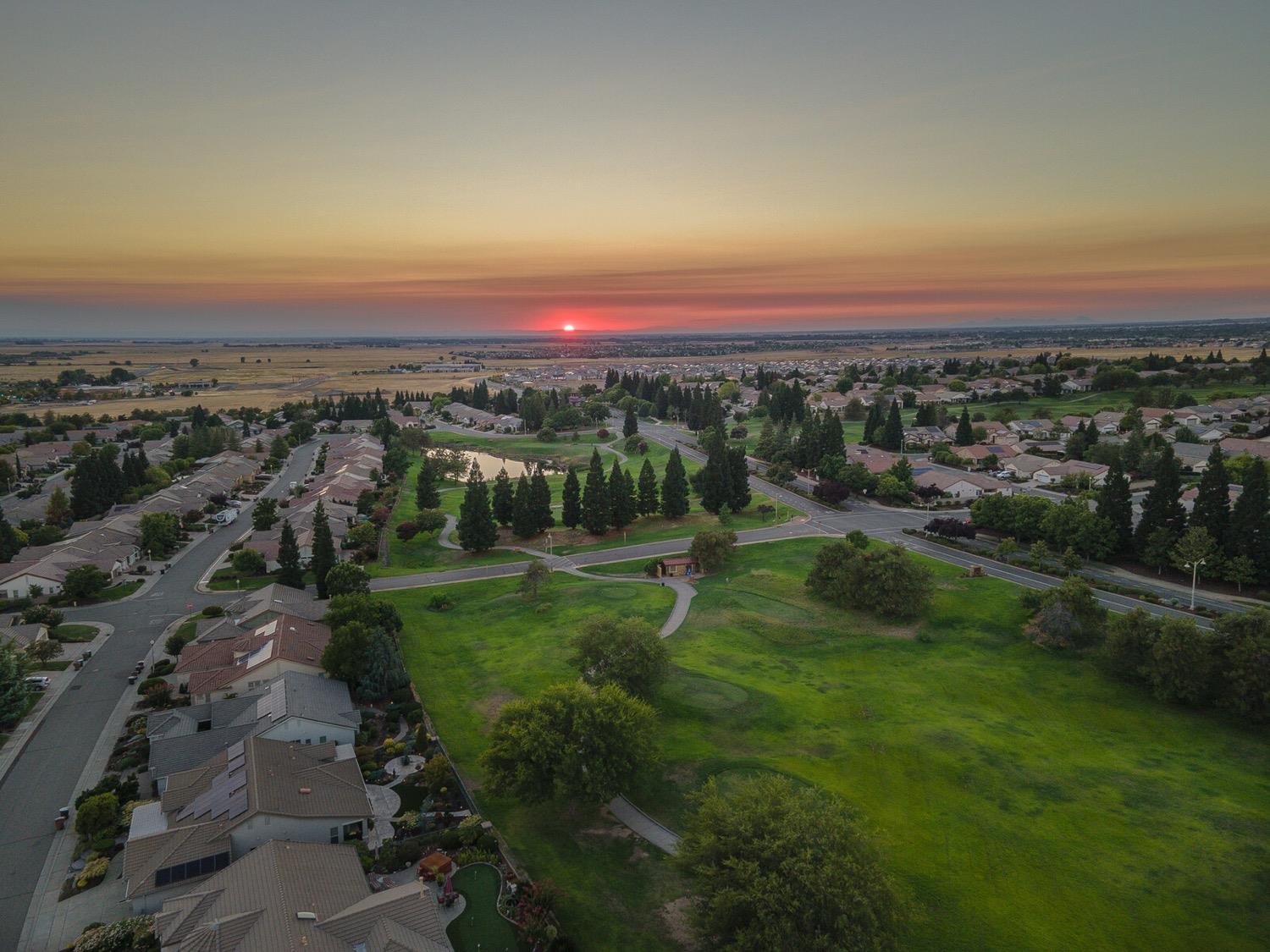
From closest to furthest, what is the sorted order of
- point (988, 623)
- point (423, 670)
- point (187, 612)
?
1. point (423, 670)
2. point (988, 623)
3. point (187, 612)

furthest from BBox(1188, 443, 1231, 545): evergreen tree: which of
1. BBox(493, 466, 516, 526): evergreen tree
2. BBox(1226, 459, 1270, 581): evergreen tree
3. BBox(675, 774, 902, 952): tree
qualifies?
BBox(493, 466, 516, 526): evergreen tree

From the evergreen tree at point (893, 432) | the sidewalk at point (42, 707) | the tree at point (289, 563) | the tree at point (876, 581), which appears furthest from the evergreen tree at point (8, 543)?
the evergreen tree at point (893, 432)

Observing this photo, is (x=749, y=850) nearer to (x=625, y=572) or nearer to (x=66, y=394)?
(x=625, y=572)

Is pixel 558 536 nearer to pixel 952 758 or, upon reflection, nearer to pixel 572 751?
pixel 572 751

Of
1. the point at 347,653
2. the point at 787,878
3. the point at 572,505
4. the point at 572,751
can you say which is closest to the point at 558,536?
the point at 572,505

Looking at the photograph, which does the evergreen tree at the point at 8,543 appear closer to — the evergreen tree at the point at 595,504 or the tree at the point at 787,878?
the evergreen tree at the point at 595,504

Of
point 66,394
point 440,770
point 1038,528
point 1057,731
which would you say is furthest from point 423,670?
point 66,394
